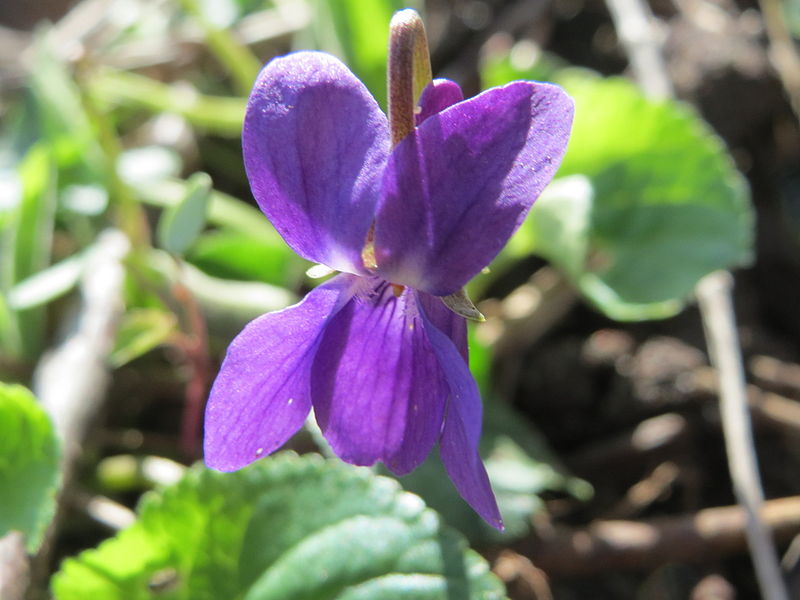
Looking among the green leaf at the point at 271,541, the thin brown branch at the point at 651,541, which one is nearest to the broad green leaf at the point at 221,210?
the green leaf at the point at 271,541

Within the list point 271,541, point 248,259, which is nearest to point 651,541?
point 271,541

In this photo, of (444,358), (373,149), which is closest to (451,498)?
(444,358)

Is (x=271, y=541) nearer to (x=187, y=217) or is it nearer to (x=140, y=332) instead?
(x=187, y=217)

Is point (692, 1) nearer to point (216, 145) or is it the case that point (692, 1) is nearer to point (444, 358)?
point (216, 145)

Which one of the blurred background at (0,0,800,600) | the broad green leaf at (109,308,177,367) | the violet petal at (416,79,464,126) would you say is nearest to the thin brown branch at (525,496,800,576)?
the blurred background at (0,0,800,600)

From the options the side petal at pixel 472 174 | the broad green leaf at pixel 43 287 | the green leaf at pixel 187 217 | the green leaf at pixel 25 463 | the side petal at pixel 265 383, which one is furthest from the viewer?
the broad green leaf at pixel 43 287

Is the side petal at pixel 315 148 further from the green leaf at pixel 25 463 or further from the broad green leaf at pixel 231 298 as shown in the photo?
the broad green leaf at pixel 231 298

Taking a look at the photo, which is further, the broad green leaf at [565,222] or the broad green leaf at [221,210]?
the broad green leaf at [221,210]
